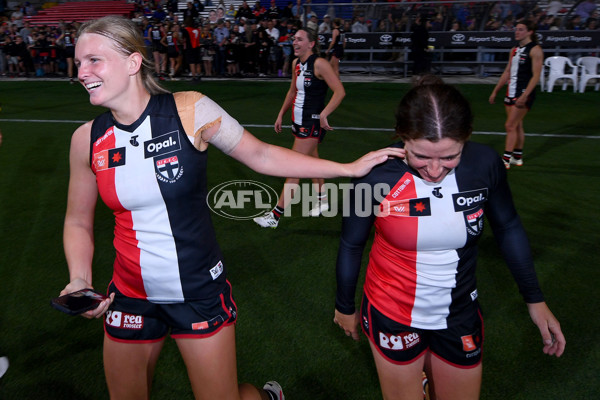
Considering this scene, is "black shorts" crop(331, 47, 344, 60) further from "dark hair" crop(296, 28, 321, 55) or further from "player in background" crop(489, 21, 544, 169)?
"dark hair" crop(296, 28, 321, 55)

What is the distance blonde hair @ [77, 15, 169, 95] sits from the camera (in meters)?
2.17

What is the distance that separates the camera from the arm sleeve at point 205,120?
2266 mm

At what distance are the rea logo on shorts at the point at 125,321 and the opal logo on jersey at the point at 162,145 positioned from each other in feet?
2.55

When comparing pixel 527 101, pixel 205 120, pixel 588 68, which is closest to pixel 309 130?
pixel 527 101

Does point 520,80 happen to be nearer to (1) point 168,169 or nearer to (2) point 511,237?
(2) point 511,237

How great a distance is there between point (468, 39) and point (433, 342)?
17587 millimetres

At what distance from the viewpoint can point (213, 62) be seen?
20141mm

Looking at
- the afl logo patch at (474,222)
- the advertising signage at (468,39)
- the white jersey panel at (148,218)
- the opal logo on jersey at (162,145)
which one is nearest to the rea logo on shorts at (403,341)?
the afl logo patch at (474,222)

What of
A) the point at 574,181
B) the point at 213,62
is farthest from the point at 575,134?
the point at 213,62

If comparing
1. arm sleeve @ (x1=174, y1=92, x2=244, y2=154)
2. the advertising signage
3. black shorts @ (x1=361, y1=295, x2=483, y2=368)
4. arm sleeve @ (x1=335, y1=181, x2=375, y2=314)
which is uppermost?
the advertising signage

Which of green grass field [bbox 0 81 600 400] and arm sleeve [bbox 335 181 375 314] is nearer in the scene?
arm sleeve [bbox 335 181 375 314]

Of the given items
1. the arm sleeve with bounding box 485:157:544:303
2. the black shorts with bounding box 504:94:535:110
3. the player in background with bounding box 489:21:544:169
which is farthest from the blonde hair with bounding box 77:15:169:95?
the black shorts with bounding box 504:94:535:110

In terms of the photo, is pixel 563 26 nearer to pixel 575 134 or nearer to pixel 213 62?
A: pixel 575 134

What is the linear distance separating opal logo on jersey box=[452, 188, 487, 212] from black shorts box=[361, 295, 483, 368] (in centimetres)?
55
